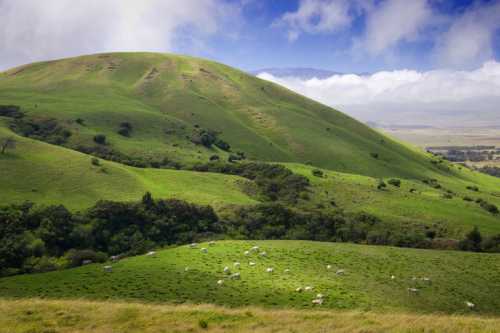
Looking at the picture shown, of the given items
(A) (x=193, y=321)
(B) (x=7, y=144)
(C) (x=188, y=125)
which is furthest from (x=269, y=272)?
(C) (x=188, y=125)

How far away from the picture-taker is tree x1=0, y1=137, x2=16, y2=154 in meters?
89.1

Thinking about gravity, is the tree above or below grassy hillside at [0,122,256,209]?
above

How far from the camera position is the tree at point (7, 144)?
89113 mm

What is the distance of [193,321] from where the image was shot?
75.3 feet

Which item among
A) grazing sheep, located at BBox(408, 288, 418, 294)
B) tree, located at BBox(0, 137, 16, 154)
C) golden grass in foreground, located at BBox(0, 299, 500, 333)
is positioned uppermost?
tree, located at BBox(0, 137, 16, 154)

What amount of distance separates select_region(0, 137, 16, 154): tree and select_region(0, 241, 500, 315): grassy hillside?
60.9m

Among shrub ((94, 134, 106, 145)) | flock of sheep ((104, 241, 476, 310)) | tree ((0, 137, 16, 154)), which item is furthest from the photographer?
shrub ((94, 134, 106, 145))

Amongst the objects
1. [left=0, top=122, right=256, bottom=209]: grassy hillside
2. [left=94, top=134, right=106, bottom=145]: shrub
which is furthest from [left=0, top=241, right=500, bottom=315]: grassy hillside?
[left=94, top=134, right=106, bottom=145]: shrub

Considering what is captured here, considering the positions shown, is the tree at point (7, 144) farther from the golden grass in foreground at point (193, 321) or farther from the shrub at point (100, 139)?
the golden grass in foreground at point (193, 321)

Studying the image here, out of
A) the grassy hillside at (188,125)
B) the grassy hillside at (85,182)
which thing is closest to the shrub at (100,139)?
the grassy hillside at (188,125)

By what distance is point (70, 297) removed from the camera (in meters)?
32.6

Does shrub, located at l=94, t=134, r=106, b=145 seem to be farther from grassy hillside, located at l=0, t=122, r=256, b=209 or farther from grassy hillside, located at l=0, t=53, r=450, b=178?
grassy hillside, located at l=0, t=122, r=256, b=209

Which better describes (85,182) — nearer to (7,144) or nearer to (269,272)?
(7,144)

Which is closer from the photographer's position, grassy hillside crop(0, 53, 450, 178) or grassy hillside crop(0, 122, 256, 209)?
grassy hillside crop(0, 122, 256, 209)
